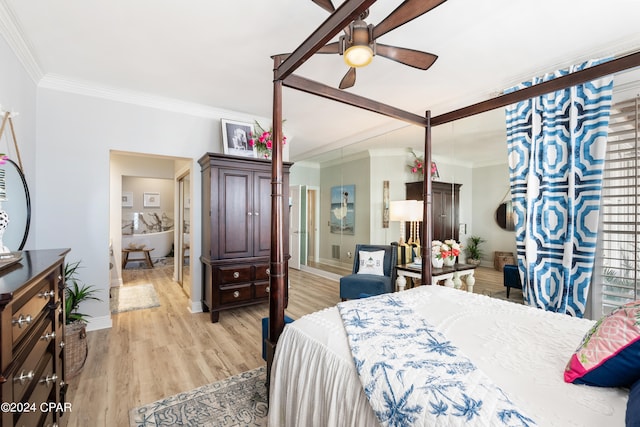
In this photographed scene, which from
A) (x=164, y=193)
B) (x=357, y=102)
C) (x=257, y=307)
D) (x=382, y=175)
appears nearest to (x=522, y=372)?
(x=357, y=102)

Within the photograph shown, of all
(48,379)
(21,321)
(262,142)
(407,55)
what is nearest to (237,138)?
(262,142)

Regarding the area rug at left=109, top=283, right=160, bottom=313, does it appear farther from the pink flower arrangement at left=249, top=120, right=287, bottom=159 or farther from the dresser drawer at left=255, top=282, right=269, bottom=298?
the pink flower arrangement at left=249, top=120, right=287, bottom=159

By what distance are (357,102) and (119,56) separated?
2178 millimetres

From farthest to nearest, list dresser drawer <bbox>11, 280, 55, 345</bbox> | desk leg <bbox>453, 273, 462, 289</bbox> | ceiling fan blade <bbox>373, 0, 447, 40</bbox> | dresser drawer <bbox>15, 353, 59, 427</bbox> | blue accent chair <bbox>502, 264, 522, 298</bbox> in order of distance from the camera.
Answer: desk leg <bbox>453, 273, 462, 289</bbox> < blue accent chair <bbox>502, 264, 522, 298</bbox> < ceiling fan blade <bbox>373, 0, 447, 40</bbox> < dresser drawer <bbox>15, 353, 59, 427</bbox> < dresser drawer <bbox>11, 280, 55, 345</bbox>

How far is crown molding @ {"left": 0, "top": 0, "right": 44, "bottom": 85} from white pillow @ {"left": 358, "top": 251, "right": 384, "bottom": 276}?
12.2ft

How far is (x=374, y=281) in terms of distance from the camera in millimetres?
3402

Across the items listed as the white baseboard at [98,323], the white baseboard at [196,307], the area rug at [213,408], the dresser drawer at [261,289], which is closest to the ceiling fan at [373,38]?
the area rug at [213,408]

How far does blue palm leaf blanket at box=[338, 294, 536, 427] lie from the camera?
80cm

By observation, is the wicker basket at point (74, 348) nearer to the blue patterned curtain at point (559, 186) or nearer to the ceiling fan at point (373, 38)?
the ceiling fan at point (373, 38)

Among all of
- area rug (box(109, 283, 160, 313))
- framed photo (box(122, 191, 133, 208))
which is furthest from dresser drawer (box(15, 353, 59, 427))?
framed photo (box(122, 191, 133, 208))

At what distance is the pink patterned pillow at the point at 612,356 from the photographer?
879 mm

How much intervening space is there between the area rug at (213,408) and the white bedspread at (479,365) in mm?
553

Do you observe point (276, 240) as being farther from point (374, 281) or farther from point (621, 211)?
point (621, 211)

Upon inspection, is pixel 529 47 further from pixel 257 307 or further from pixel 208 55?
pixel 257 307
